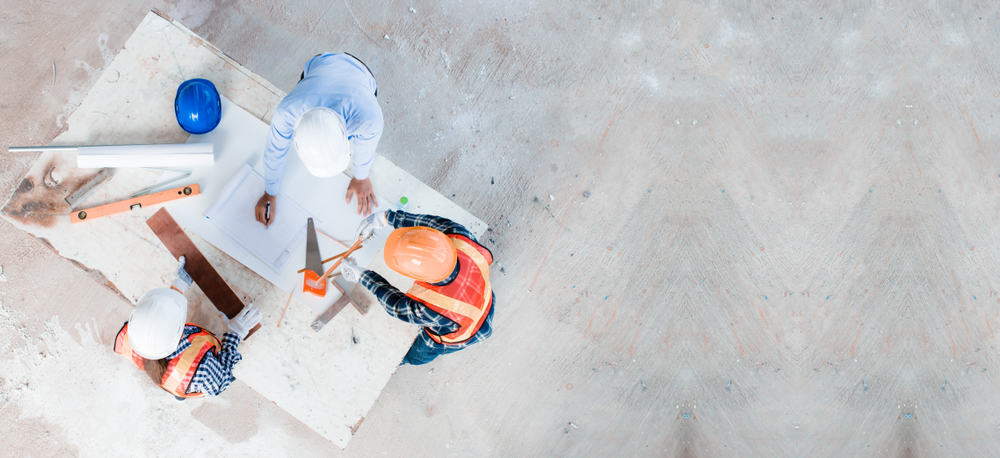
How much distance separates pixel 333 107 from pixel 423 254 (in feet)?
2.56

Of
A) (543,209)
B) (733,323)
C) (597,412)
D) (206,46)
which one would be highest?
(733,323)

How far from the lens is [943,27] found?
3.40 metres

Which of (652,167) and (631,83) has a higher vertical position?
(631,83)

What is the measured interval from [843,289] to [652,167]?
167cm

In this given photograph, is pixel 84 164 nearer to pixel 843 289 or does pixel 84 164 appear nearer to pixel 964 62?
pixel 843 289

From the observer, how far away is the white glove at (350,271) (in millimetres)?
2305

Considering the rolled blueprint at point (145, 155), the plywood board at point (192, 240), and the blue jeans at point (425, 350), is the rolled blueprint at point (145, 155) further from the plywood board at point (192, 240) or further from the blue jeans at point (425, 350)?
the blue jeans at point (425, 350)

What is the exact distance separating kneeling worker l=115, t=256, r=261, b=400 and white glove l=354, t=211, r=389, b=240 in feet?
2.21

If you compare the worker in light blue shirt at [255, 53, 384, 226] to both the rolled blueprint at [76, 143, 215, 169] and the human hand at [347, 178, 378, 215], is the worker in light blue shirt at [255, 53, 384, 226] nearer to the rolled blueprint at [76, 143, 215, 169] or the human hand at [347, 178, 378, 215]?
the human hand at [347, 178, 378, 215]

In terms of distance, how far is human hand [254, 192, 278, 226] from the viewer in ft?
7.66

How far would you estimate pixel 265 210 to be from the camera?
2.33 metres

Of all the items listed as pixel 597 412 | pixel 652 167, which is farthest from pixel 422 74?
pixel 597 412

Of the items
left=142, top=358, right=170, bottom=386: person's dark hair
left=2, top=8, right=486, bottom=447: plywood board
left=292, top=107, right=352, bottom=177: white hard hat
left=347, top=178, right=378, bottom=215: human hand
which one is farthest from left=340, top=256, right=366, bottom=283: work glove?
left=142, top=358, right=170, bottom=386: person's dark hair

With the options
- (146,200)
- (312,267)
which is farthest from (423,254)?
(146,200)
